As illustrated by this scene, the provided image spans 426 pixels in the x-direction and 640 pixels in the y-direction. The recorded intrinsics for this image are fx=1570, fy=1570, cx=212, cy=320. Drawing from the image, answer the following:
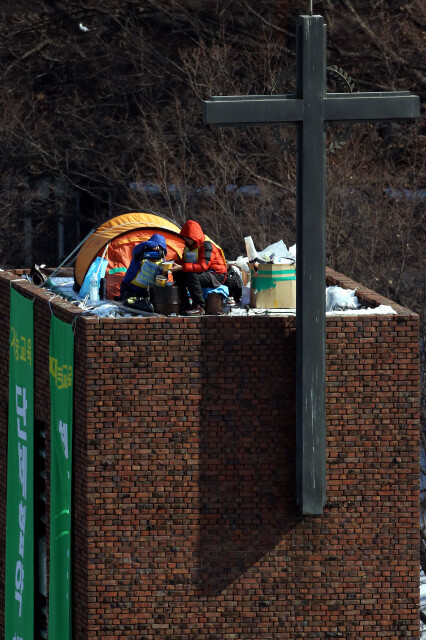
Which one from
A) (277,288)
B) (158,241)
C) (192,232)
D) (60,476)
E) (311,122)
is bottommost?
(60,476)

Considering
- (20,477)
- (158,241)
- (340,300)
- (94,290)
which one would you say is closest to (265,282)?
(340,300)

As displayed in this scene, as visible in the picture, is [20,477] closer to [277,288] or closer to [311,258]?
[277,288]

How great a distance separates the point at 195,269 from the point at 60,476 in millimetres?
3309

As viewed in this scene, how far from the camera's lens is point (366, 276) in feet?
130

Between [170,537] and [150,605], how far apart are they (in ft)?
3.03

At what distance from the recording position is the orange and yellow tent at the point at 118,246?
74.6ft

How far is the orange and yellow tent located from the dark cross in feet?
13.0

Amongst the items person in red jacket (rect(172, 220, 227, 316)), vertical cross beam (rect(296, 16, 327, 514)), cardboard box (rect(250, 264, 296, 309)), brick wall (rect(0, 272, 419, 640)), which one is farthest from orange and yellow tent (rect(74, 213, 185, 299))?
vertical cross beam (rect(296, 16, 327, 514))

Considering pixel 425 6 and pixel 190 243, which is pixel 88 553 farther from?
pixel 425 6

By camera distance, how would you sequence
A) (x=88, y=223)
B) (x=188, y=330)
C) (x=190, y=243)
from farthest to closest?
(x=88, y=223), (x=190, y=243), (x=188, y=330)

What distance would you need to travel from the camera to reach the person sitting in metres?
21.0

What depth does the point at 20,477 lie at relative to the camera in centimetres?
2291

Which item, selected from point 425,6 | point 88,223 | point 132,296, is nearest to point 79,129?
point 88,223

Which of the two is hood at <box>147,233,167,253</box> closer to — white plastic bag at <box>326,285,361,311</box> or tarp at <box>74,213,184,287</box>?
tarp at <box>74,213,184,287</box>
